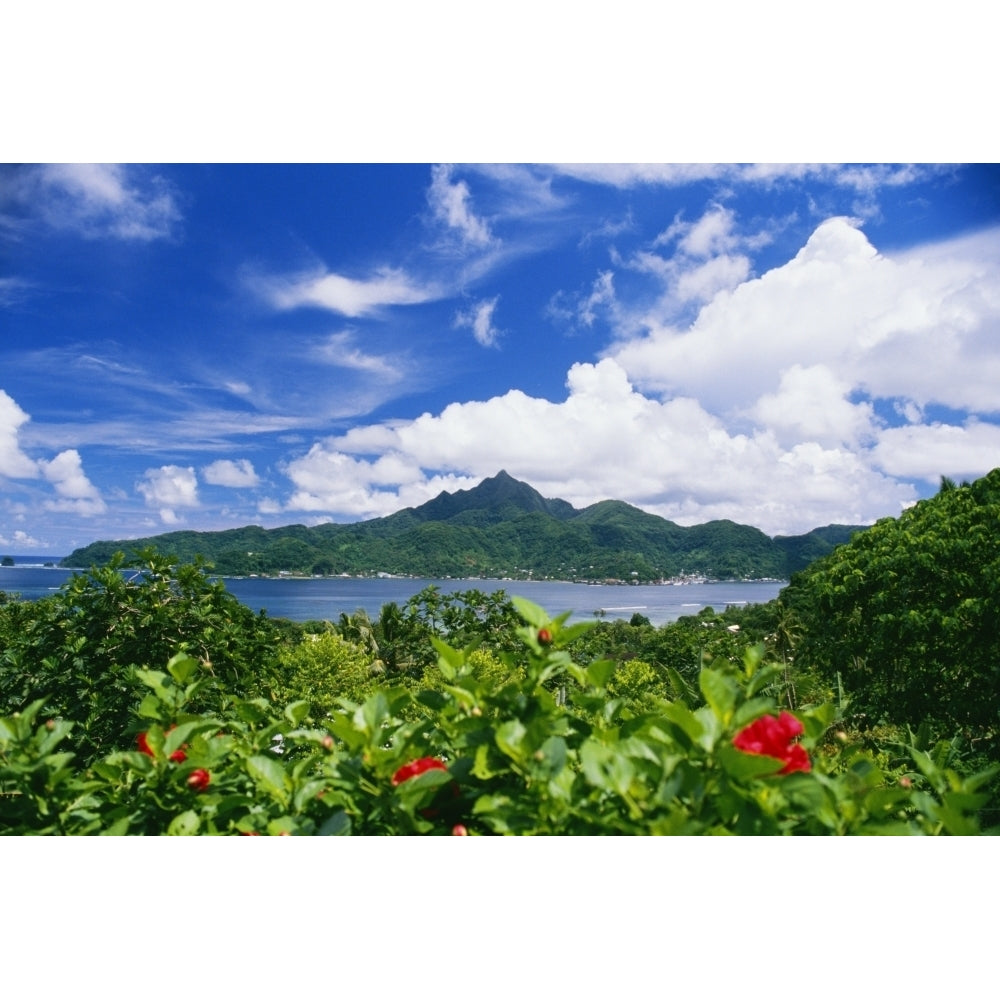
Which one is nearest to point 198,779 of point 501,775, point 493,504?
point 501,775

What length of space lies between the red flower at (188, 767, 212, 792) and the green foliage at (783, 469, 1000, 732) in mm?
7292

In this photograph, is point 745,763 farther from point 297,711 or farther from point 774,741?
point 297,711

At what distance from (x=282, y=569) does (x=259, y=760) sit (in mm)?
59378

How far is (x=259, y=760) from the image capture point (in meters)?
0.96

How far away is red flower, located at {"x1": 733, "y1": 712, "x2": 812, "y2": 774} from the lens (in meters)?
0.82

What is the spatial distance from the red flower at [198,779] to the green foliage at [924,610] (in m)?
7.29

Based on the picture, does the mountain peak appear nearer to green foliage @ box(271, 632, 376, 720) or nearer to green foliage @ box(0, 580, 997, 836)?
green foliage @ box(271, 632, 376, 720)

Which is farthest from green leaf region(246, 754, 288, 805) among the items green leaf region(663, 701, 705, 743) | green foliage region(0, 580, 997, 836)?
green leaf region(663, 701, 705, 743)

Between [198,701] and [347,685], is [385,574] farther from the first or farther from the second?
[198,701]

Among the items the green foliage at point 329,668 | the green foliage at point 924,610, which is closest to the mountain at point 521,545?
the green foliage at point 329,668

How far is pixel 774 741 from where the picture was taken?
A: 822 mm

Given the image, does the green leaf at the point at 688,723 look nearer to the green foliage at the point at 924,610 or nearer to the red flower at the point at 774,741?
the red flower at the point at 774,741

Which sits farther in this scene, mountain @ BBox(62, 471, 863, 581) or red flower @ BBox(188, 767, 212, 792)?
mountain @ BBox(62, 471, 863, 581)

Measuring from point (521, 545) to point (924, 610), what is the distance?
5990cm
